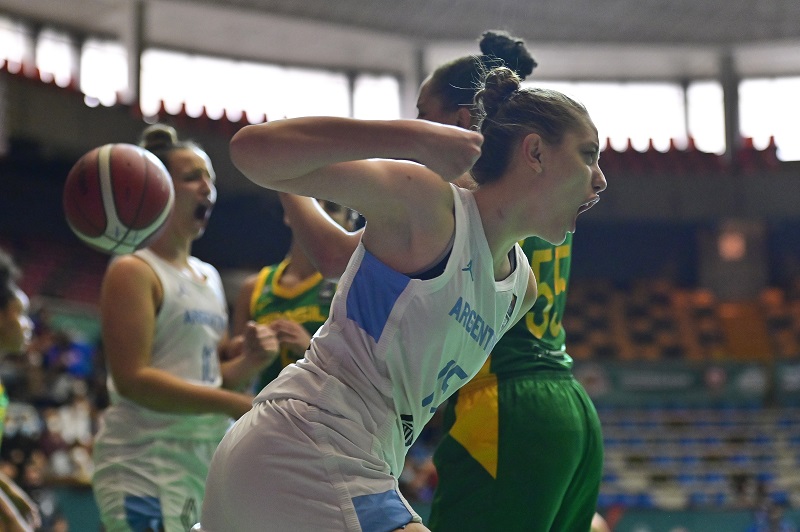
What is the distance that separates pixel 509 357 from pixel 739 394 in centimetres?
1257

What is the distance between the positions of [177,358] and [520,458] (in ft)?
4.67

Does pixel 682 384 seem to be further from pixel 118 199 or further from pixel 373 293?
pixel 373 293

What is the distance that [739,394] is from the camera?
14.4 meters

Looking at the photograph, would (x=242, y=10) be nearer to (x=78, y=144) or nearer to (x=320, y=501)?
(x=78, y=144)

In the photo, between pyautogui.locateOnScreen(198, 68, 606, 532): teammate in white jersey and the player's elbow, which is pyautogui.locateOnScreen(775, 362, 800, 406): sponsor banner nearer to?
pyautogui.locateOnScreen(198, 68, 606, 532): teammate in white jersey

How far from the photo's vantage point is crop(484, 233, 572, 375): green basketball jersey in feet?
9.81

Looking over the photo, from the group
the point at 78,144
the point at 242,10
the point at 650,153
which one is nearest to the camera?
the point at 78,144

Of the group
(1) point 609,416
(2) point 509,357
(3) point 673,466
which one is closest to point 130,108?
(1) point 609,416

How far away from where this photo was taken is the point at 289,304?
3799 mm


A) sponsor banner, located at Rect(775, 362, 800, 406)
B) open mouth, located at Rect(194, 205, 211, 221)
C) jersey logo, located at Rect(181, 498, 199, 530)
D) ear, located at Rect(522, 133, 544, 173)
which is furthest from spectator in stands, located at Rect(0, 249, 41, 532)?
sponsor banner, located at Rect(775, 362, 800, 406)

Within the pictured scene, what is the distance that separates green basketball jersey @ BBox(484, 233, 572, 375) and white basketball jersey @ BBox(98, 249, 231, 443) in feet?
3.88

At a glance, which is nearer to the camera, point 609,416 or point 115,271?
point 115,271

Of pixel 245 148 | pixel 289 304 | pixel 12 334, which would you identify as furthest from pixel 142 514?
pixel 245 148

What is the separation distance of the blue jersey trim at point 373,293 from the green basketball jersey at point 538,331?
3.64 feet
